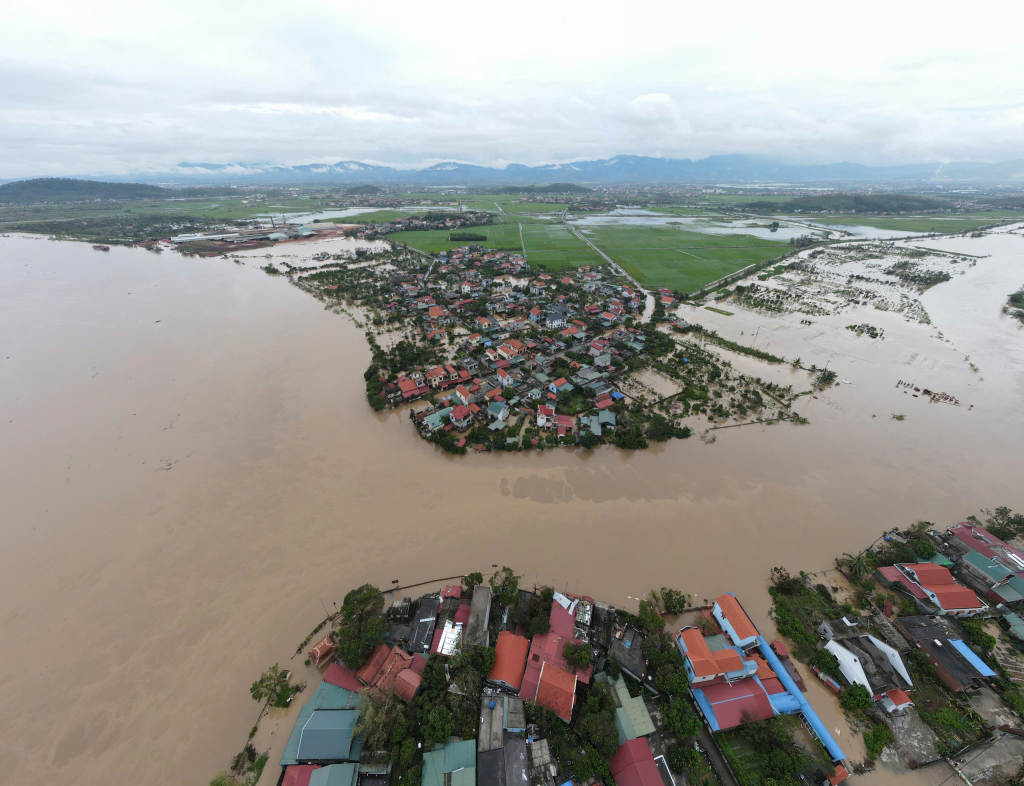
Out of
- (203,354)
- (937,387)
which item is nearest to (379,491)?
(203,354)

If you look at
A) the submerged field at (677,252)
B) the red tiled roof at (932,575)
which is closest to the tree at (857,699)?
the red tiled roof at (932,575)

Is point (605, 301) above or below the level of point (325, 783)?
above

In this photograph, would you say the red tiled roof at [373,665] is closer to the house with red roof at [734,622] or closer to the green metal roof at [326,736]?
the green metal roof at [326,736]

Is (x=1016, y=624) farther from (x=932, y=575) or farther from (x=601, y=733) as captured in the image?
(x=601, y=733)

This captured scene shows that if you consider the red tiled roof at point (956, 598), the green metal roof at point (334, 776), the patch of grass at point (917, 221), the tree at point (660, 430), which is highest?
the patch of grass at point (917, 221)

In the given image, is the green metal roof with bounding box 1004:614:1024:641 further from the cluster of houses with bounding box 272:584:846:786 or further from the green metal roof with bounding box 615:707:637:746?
the green metal roof with bounding box 615:707:637:746

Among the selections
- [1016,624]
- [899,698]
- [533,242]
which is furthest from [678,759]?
[533,242]

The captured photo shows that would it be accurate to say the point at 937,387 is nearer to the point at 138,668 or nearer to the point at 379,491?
the point at 379,491
